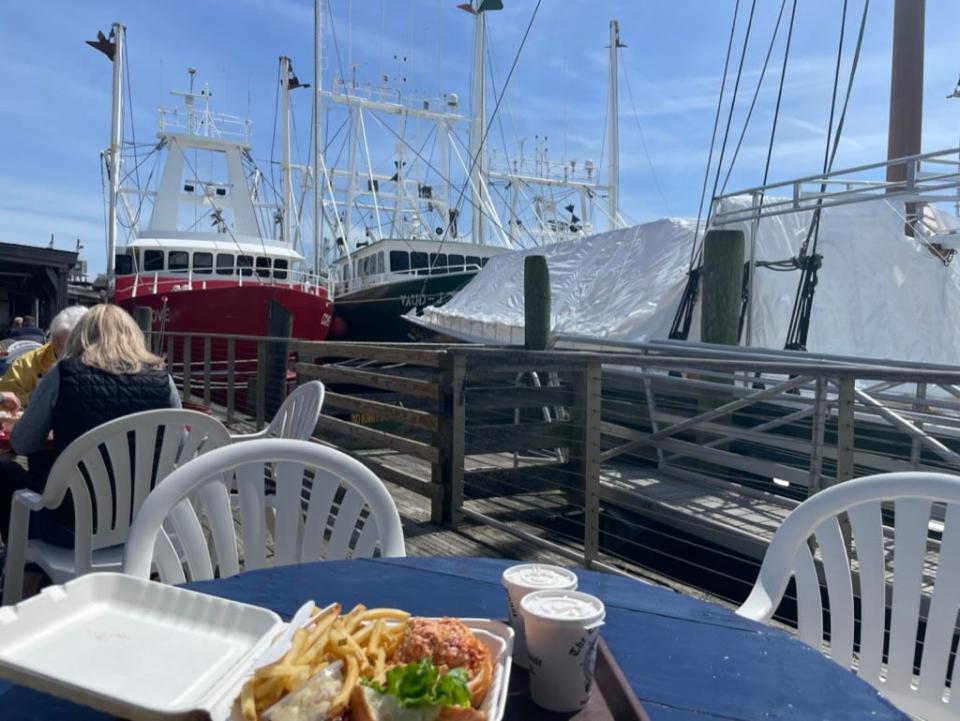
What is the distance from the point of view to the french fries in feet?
2.59

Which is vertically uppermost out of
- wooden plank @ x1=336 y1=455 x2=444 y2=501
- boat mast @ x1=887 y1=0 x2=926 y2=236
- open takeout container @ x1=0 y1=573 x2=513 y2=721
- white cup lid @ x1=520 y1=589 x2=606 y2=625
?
boat mast @ x1=887 y1=0 x2=926 y2=236

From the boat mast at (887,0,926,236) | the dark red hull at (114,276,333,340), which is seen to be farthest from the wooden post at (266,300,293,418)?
the boat mast at (887,0,926,236)

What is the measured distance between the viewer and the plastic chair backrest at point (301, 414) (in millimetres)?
3443

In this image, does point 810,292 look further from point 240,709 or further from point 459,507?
point 240,709

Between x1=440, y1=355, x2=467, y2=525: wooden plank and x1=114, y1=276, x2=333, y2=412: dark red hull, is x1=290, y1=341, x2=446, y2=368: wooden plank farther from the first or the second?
x1=114, y1=276, x2=333, y2=412: dark red hull

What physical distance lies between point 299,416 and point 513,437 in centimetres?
173

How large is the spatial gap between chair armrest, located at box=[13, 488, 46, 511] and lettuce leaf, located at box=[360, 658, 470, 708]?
6.98ft

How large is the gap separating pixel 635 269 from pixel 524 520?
19.3 feet

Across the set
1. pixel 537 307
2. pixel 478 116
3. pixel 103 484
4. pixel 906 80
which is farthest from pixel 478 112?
pixel 103 484

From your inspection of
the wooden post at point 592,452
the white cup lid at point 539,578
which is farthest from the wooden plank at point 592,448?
the white cup lid at point 539,578

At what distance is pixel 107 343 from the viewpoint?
2.72 m

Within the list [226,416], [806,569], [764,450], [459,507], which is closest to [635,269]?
[764,450]

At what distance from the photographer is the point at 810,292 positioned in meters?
8.04

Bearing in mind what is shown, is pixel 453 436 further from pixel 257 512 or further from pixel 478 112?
pixel 478 112
